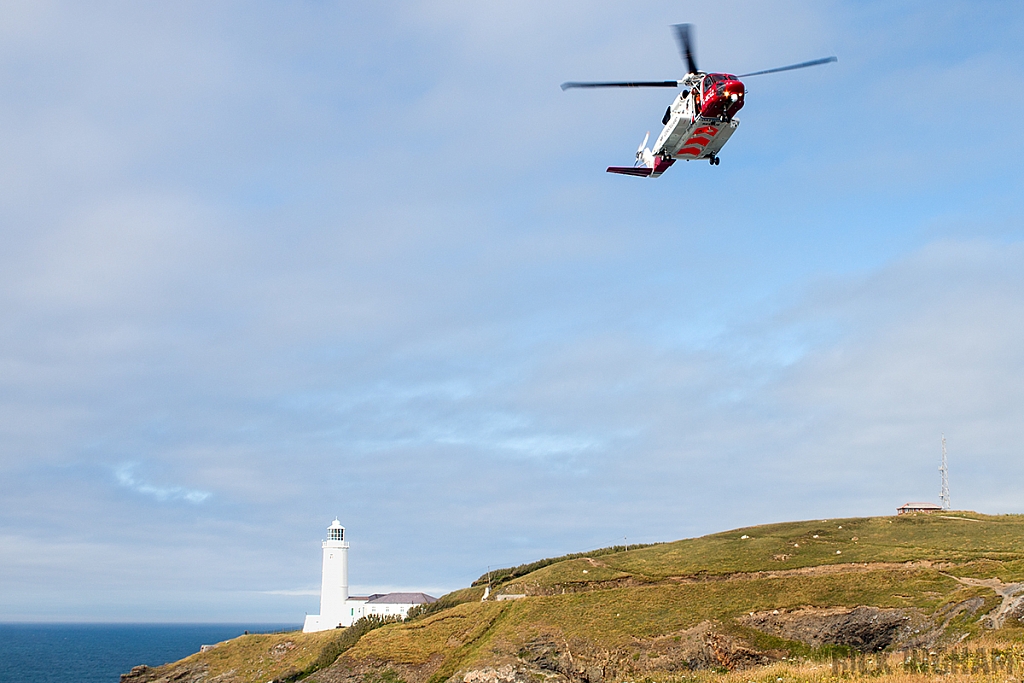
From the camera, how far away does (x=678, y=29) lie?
38938mm

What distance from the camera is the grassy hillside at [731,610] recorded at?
5356 cm

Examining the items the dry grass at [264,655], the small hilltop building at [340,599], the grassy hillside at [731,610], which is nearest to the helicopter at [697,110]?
the grassy hillside at [731,610]

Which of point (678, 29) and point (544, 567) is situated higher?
point (678, 29)

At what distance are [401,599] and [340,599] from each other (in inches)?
294

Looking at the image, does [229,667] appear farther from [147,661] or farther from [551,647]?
[147,661]

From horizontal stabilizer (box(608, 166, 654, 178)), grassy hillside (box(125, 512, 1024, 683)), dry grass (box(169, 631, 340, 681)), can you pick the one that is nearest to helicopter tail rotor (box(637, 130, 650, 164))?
horizontal stabilizer (box(608, 166, 654, 178))

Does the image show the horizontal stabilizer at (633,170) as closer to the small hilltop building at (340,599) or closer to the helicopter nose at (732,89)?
the helicopter nose at (732,89)

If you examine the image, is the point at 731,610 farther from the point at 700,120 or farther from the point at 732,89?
the point at 732,89

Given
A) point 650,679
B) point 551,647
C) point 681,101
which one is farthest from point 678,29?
point 551,647

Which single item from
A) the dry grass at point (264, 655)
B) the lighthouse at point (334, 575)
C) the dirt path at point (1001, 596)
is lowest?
the dry grass at point (264, 655)

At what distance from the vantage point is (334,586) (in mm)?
101625

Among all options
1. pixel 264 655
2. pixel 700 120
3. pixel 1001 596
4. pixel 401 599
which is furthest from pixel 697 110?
pixel 401 599

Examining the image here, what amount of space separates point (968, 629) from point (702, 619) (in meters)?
16.9

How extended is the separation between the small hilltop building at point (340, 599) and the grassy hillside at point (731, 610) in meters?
24.2
